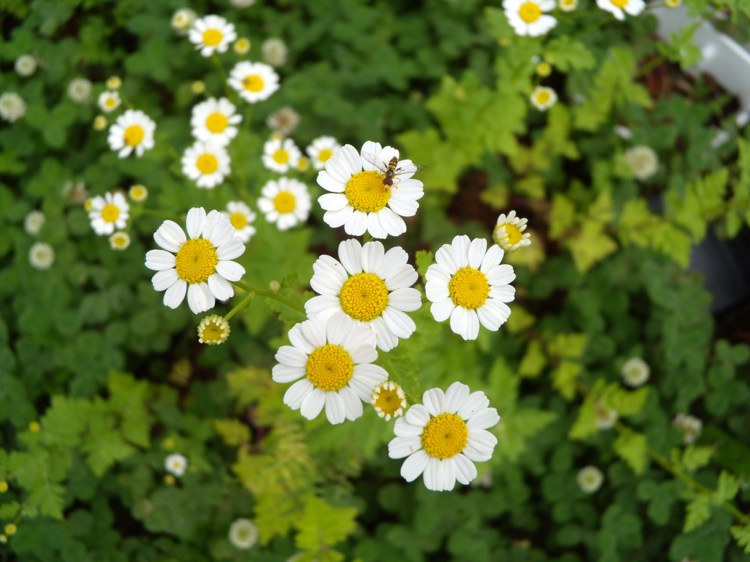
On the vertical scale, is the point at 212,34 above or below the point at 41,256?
above

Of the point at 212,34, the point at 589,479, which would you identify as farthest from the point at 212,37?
the point at 589,479

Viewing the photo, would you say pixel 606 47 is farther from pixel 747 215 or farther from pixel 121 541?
pixel 121 541

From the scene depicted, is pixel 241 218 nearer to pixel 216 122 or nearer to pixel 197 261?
pixel 216 122

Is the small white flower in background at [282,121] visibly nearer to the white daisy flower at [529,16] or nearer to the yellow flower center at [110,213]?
the yellow flower center at [110,213]

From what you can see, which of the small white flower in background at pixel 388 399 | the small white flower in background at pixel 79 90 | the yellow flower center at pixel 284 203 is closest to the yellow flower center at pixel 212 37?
the yellow flower center at pixel 284 203

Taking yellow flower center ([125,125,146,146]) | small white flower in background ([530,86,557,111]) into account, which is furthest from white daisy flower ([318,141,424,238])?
A: small white flower in background ([530,86,557,111])

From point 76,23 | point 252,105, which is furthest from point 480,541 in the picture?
point 76,23
